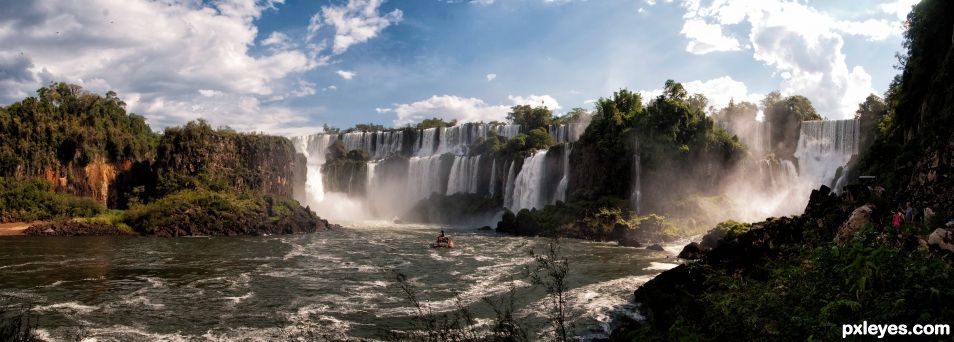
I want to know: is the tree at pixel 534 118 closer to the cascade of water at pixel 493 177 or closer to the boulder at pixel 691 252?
the cascade of water at pixel 493 177

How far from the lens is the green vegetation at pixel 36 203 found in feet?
146

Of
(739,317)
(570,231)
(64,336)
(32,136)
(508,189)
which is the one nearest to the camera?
(739,317)

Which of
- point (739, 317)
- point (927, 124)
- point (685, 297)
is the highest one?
point (927, 124)

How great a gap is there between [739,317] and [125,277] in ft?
82.9

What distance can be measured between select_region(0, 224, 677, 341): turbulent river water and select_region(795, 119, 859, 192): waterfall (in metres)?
21.2

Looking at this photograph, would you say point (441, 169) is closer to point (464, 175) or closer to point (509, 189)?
point (464, 175)

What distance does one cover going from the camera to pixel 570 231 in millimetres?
42594

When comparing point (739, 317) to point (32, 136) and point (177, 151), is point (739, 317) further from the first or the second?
point (32, 136)

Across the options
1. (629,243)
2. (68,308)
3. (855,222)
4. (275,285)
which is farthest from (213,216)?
(855,222)

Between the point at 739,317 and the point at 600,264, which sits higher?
the point at 739,317

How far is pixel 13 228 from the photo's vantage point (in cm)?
4184

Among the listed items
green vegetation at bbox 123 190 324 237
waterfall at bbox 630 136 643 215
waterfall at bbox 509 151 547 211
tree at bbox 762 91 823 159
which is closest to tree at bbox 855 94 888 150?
tree at bbox 762 91 823 159

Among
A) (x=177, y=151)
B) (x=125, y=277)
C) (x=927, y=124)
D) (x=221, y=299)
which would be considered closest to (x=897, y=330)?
(x=927, y=124)

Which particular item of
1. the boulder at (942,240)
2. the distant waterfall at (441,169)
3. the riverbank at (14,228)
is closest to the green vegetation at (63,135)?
the riverbank at (14,228)
